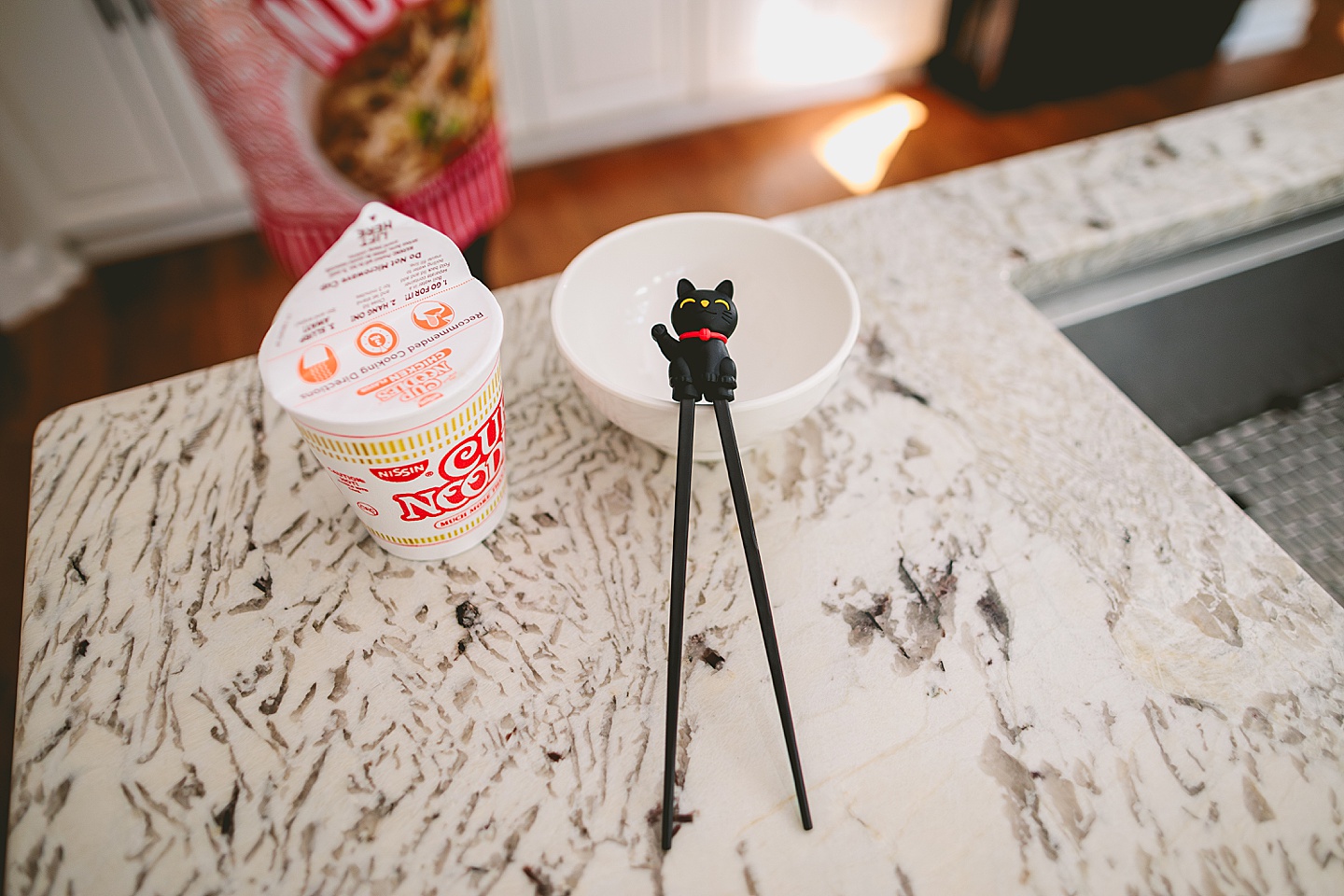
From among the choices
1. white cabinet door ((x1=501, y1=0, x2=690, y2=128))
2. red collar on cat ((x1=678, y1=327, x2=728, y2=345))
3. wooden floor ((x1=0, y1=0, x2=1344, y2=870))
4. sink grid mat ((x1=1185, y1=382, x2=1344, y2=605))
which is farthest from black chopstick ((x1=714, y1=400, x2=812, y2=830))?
white cabinet door ((x1=501, y1=0, x2=690, y2=128))

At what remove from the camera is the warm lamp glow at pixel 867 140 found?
225 cm

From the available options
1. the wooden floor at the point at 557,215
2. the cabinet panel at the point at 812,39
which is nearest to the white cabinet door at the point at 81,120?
the wooden floor at the point at 557,215

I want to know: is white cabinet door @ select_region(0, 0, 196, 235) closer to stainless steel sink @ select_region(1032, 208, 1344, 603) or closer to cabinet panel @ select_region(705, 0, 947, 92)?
cabinet panel @ select_region(705, 0, 947, 92)

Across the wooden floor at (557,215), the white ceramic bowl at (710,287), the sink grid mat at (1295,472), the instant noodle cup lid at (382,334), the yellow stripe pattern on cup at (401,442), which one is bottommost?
the wooden floor at (557,215)

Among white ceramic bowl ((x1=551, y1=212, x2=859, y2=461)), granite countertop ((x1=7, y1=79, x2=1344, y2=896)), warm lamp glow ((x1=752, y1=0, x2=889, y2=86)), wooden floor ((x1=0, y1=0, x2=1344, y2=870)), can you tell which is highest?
white ceramic bowl ((x1=551, y1=212, x2=859, y2=461))

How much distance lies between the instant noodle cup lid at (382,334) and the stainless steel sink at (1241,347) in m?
0.69

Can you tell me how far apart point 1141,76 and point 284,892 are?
3.05m

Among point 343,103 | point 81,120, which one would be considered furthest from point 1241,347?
point 81,120

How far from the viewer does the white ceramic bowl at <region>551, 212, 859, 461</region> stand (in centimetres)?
68

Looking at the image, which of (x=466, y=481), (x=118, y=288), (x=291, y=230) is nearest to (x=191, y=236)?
(x=118, y=288)

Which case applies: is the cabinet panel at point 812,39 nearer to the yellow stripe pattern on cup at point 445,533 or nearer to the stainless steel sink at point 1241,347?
the stainless steel sink at point 1241,347

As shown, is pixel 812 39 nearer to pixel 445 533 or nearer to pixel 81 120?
pixel 81 120

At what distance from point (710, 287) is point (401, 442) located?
1.15 feet

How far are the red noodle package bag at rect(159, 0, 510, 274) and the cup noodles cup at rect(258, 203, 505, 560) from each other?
0.58 m
